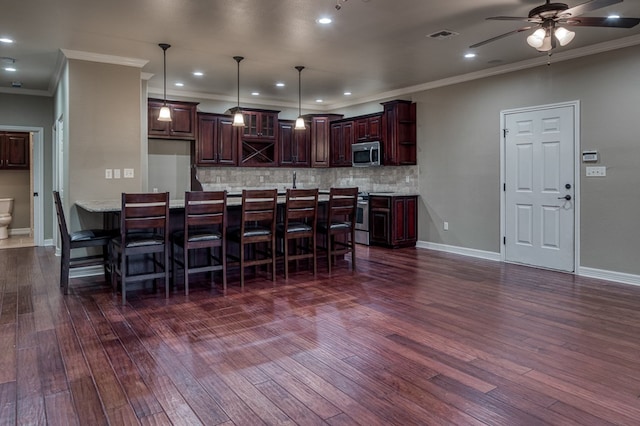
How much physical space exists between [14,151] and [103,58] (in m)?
4.70

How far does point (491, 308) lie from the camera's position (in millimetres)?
3852

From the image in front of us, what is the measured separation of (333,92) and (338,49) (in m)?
2.69

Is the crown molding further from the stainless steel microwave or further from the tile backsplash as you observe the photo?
the stainless steel microwave

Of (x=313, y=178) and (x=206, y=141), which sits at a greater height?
(x=206, y=141)

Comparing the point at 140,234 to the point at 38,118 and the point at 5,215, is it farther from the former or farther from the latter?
the point at 5,215

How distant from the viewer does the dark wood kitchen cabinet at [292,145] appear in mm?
8492

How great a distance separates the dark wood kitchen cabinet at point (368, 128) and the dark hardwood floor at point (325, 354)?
3.50 meters

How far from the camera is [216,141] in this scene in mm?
7656

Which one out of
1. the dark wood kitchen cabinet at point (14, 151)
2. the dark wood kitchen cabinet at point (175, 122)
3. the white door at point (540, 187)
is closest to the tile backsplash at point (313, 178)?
the dark wood kitchen cabinet at point (175, 122)

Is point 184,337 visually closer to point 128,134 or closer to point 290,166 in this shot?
point 128,134

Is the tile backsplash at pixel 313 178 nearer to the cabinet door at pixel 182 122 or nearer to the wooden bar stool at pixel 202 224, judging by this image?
the cabinet door at pixel 182 122

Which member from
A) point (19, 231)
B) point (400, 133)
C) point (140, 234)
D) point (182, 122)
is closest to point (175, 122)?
point (182, 122)

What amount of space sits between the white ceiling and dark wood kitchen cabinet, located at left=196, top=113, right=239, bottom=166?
0.91 m

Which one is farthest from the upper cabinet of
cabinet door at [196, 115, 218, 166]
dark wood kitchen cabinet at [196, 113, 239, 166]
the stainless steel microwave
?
the stainless steel microwave
